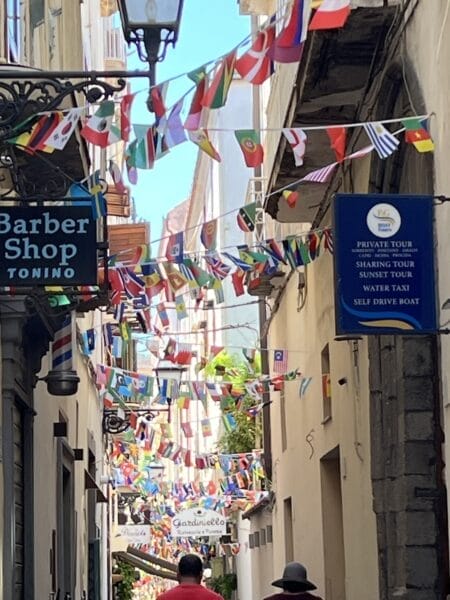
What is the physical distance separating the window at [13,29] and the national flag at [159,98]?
10.9 ft

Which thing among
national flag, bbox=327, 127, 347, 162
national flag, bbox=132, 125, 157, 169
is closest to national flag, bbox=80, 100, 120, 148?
national flag, bbox=132, 125, 157, 169

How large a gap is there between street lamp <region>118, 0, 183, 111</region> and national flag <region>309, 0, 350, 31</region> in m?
1.37

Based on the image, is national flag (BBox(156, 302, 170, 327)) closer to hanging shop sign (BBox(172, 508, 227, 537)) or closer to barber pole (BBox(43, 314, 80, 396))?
barber pole (BBox(43, 314, 80, 396))

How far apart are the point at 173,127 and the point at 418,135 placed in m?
1.88

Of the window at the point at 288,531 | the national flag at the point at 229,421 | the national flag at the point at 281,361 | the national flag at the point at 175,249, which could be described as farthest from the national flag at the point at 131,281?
the national flag at the point at 229,421

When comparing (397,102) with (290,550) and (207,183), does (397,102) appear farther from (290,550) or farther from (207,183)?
(207,183)

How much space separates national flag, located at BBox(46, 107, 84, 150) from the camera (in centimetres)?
807

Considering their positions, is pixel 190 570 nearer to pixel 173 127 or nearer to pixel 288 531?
pixel 173 127

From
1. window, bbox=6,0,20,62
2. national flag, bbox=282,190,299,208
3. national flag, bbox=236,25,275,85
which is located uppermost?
window, bbox=6,0,20,62

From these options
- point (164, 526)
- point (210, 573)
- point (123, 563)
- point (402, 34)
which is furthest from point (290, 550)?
point (164, 526)

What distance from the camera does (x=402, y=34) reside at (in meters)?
9.94

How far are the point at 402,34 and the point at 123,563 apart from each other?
107 feet

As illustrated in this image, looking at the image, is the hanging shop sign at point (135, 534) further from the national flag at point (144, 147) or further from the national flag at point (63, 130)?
the national flag at point (63, 130)

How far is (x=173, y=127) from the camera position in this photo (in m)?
8.14
